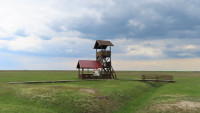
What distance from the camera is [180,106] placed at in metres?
19.4

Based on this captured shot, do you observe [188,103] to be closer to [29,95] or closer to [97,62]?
[29,95]

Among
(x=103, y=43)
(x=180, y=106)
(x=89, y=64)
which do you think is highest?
(x=103, y=43)

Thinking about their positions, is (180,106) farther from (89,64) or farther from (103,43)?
(103,43)

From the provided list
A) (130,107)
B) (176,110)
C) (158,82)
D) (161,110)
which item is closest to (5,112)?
(130,107)

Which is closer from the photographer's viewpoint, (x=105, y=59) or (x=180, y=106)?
(x=180, y=106)

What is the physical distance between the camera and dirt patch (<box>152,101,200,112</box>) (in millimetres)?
18625

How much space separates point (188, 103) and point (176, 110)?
3207 mm

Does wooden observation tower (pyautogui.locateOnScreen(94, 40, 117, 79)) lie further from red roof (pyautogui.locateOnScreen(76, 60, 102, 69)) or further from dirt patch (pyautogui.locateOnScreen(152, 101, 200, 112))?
dirt patch (pyautogui.locateOnScreen(152, 101, 200, 112))

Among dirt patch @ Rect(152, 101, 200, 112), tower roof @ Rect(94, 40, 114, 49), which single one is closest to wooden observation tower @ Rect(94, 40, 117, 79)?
tower roof @ Rect(94, 40, 114, 49)

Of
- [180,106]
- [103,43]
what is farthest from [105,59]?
[180,106]

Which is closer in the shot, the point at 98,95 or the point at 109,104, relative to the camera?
the point at 109,104

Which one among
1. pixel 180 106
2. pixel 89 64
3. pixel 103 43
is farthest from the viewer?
pixel 103 43

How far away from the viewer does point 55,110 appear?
19.1 meters

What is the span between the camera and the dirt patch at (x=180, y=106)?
1862cm
